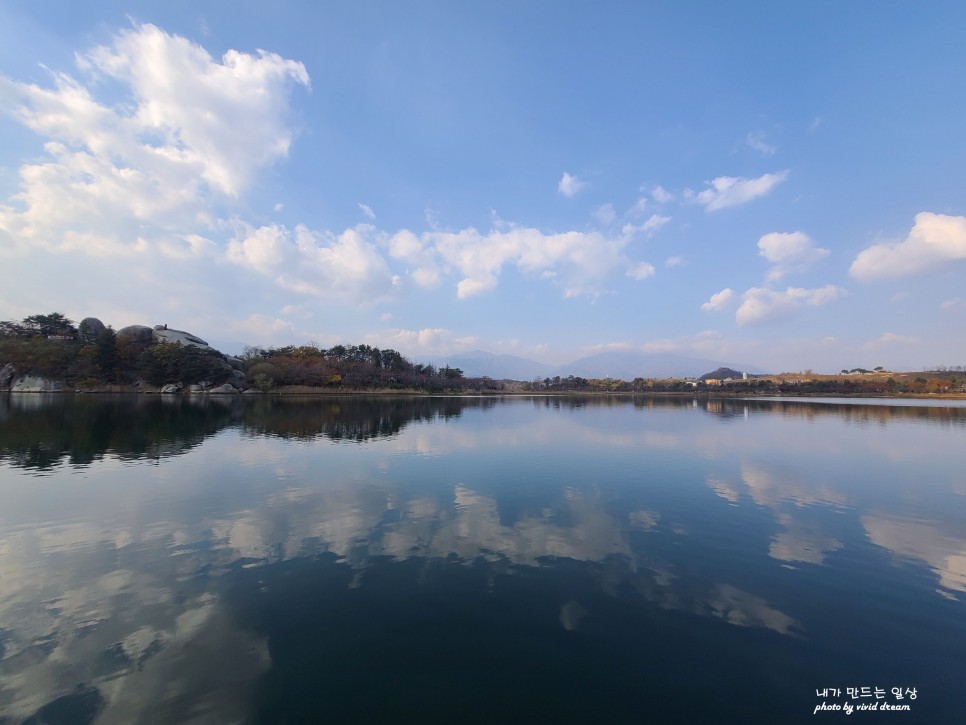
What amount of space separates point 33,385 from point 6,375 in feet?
14.9

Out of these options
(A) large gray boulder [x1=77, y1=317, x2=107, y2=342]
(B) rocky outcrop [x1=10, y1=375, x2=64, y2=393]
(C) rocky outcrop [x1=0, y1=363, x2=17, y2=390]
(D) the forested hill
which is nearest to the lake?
(D) the forested hill

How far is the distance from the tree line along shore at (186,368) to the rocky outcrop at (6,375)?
0.10m

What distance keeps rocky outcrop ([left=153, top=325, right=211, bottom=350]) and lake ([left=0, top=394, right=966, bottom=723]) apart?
80668 mm

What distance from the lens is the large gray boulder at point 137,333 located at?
7996cm

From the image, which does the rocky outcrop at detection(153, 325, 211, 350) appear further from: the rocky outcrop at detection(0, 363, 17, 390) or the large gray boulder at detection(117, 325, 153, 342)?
the rocky outcrop at detection(0, 363, 17, 390)

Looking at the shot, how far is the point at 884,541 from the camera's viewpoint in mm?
9625

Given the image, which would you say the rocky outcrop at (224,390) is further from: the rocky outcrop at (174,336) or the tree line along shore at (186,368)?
the rocky outcrop at (174,336)

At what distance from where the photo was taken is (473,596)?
682 cm

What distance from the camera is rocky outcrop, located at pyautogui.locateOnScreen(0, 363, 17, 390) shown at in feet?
213

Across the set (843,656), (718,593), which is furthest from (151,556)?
(843,656)

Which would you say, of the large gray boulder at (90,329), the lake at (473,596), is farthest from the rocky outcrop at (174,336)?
the lake at (473,596)

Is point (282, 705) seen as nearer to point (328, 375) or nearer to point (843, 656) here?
point (843, 656)

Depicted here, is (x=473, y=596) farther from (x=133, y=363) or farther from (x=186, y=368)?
(x=133, y=363)

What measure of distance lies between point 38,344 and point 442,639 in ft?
300
